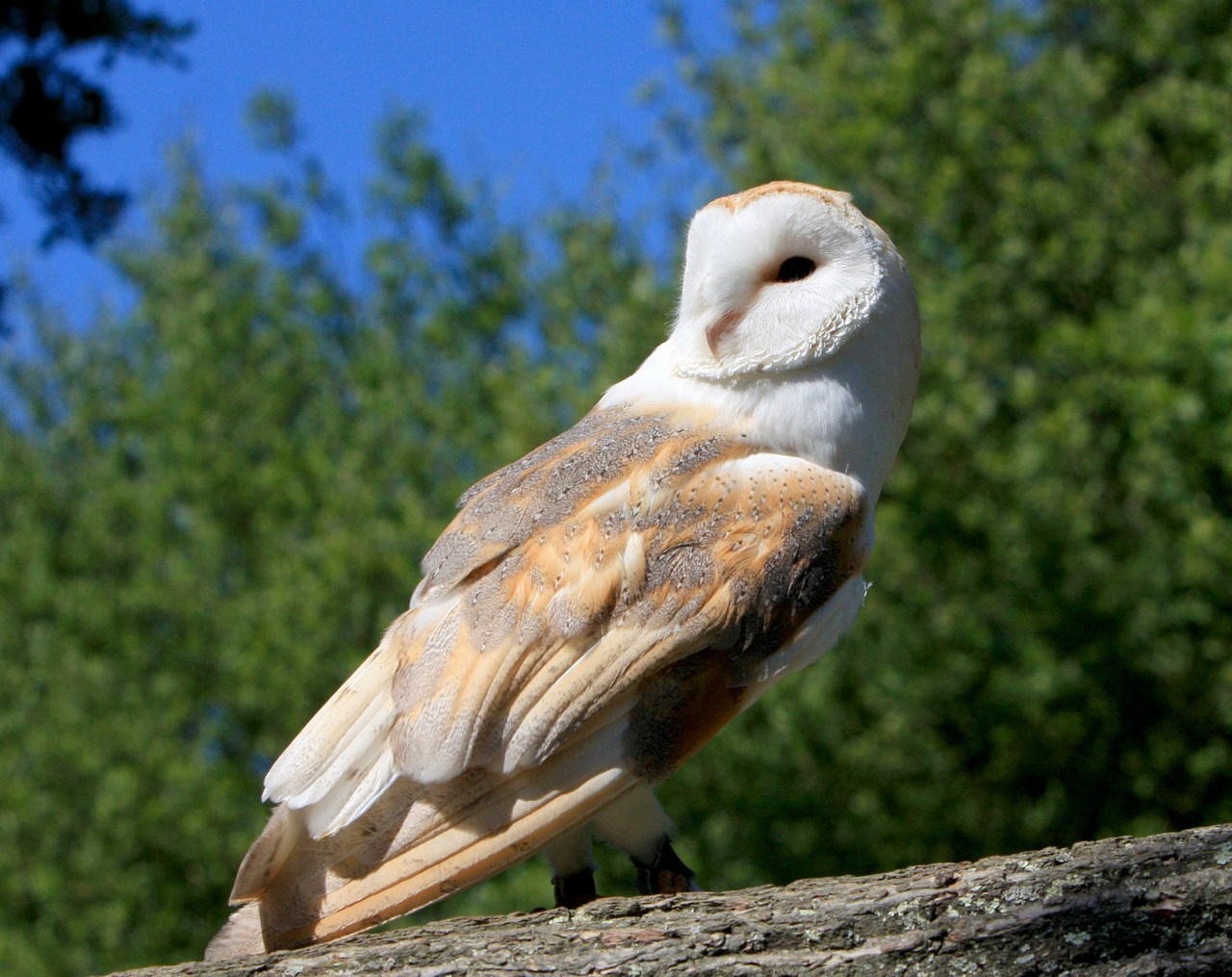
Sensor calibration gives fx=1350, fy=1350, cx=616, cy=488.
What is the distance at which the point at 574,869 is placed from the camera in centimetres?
265

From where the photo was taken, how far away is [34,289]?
13.3m

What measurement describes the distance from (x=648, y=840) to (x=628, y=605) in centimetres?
55

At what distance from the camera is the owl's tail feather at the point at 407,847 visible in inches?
90.2

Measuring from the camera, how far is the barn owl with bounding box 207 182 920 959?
7.68ft

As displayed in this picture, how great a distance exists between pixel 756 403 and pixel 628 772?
812mm

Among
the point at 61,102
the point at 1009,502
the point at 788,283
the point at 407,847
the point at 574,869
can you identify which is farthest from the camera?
the point at 1009,502

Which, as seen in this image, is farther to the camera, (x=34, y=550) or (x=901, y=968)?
(x=34, y=550)

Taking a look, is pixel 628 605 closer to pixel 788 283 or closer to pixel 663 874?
pixel 663 874

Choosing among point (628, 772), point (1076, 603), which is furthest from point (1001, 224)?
point (628, 772)

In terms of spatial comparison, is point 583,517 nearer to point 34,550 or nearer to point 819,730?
point 819,730

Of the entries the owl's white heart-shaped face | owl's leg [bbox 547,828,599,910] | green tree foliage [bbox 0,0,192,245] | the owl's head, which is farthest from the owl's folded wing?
green tree foliage [bbox 0,0,192,245]

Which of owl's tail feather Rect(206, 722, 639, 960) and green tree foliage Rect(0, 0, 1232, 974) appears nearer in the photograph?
owl's tail feather Rect(206, 722, 639, 960)

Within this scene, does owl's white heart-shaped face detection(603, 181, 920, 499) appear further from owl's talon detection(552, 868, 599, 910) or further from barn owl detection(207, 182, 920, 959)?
owl's talon detection(552, 868, 599, 910)

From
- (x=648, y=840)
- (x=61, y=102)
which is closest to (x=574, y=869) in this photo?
(x=648, y=840)
